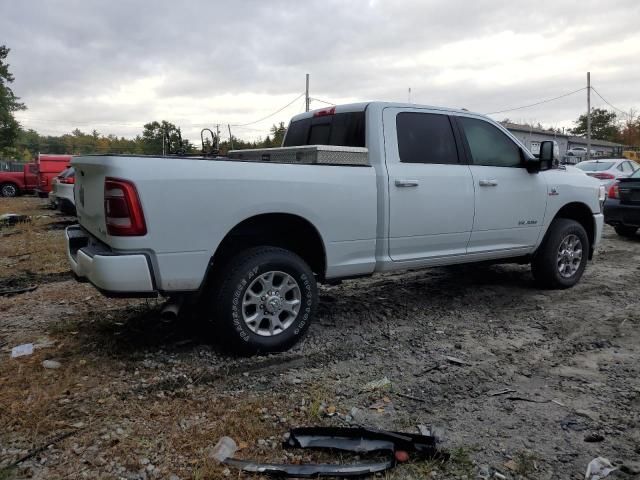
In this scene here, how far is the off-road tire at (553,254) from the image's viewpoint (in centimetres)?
568

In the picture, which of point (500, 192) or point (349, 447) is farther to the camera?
point (500, 192)

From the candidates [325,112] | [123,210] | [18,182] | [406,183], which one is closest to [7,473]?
[123,210]

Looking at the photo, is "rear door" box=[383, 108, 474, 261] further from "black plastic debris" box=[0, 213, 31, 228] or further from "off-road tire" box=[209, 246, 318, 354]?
"black plastic debris" box=[0, 213, 31, 228]

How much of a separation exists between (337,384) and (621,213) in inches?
326

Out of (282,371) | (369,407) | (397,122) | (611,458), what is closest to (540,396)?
(611,458)

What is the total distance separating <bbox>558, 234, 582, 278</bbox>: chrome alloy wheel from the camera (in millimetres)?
5844

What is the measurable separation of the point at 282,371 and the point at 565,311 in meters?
3.12

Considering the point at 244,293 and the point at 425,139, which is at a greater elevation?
the point at 425,139

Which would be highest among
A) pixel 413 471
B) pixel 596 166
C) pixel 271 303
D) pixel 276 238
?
pixel 596 166

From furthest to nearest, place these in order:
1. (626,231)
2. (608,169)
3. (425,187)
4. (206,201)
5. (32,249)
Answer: (608,169) < (626,231) < (32,249) < (425,187) < (206,201)

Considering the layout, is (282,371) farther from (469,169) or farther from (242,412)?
(469,169)

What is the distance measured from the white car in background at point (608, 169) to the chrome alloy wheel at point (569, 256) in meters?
8.88

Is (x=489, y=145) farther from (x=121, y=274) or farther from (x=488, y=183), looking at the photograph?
(x=121, y=274)

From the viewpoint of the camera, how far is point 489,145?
519cm
